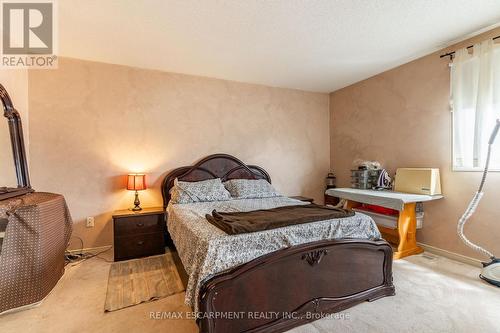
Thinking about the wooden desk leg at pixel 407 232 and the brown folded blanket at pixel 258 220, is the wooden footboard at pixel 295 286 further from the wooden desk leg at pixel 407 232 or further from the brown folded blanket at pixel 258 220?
the wooden desk leg at pixel 407 232

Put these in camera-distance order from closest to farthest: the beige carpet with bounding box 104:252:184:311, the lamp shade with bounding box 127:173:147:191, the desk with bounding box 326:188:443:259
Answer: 1. the beige carpet with bounding box 104:252:184:311
2. the desk with bounding box 326:188:443:259
3. the lamp shade with bounding box 127:173:147:191

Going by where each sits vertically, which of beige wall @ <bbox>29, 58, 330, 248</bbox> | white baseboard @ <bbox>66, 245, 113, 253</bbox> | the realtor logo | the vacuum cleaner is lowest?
white baseboard @ <bbox>66, 245, 113, 253</bbox>

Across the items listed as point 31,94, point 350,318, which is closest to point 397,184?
point 350,318

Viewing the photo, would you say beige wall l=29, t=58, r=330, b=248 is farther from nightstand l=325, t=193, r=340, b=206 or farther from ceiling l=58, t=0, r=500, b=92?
nightstand l=325, t=193, r=340, b=206

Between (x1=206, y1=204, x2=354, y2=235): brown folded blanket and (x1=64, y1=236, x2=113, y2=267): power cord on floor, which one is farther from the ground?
(x1=206, y1=204, x2=354, y2=235): brown folded blanket

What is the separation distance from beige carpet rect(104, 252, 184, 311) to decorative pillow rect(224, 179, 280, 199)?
4.02 ft

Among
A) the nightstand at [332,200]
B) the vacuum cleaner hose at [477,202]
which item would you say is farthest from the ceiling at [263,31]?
the nightstand at [332,200]

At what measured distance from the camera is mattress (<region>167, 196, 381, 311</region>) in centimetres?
148

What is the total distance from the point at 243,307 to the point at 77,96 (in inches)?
126

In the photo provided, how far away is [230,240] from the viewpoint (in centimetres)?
155

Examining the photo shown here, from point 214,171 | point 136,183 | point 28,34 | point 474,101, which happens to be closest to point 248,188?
point 214,171

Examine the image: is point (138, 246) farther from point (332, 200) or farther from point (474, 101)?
point (474, 101)

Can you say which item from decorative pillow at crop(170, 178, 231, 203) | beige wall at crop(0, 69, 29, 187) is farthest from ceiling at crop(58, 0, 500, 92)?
decorative pillow at crop(170, 178, 231, 203)

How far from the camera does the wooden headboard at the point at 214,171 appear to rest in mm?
3412
